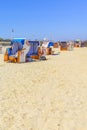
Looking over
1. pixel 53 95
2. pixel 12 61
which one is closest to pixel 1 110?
pixel 53 95

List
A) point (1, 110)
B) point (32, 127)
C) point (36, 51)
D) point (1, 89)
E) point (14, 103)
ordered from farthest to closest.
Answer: point (36, 51), point (1, 89), point (14, 103), point (1, 110), point (32, 127)

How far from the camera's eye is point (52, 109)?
25.6 feet

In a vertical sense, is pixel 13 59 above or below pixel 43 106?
below

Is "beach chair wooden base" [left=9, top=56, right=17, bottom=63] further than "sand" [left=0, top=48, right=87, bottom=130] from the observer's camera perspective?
Yes

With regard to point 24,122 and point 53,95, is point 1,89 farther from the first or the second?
point 24,122

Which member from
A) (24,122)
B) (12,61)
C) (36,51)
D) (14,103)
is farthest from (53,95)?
(36,51)

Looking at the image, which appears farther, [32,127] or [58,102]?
[58,102]

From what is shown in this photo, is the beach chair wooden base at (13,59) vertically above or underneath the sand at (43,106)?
underneath

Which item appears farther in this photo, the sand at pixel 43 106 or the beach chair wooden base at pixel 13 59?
the beach chair wooden base at pixel 13 59

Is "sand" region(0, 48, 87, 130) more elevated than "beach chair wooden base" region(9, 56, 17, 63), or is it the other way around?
"sand" region(0, 48, 87, 130)

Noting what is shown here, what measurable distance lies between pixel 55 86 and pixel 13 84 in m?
1.57

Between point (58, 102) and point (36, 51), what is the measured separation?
57.1ft

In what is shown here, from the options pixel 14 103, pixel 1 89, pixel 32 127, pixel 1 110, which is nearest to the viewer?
pixel 32 127

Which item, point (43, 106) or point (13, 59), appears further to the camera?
point (13, 59)
